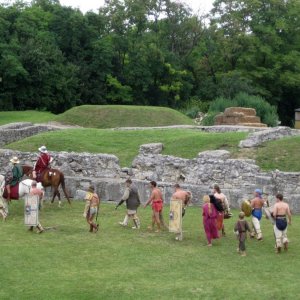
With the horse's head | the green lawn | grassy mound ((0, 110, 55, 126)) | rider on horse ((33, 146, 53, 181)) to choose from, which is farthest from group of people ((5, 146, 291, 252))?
grassy mound ((0, 110, 55, 126))

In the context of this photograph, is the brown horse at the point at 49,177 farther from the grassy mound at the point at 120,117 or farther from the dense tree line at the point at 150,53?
the dense tree line at the point at 150,53

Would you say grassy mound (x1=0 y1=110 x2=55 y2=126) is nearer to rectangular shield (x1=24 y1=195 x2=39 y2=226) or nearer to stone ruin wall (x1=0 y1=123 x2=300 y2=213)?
stone ruin wall (x1=0 y1=123 x2=300 y2=213)

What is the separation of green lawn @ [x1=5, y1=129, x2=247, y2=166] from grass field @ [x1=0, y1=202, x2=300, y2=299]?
24.1 ft

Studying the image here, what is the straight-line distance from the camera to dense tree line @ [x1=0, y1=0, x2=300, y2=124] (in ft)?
Result: 173

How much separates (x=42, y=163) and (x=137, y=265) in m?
6.72

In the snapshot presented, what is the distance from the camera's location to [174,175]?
19375 mm

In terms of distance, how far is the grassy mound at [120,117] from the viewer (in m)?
37.0

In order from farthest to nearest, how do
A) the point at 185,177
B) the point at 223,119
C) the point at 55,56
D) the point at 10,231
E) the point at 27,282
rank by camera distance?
1. the point at 55,56
2. the point at 223,119
3. the point at 185,177
4. the point at 10,231
5. the point at 27,282

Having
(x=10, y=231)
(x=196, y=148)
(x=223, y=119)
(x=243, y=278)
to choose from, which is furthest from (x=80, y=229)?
(x=223, y=119)

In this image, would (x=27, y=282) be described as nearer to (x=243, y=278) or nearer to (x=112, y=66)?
(x=243, y=278)

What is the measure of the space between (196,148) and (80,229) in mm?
8750

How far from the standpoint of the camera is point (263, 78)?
5653cm

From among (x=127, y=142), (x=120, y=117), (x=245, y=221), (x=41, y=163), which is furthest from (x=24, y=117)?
(x=245, y=221)

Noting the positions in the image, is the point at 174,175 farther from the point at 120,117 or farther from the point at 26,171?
the point at 120,117
